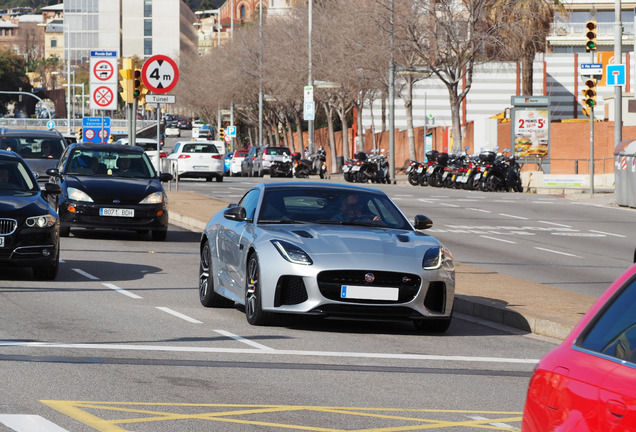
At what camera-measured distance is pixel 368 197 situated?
13414 mm

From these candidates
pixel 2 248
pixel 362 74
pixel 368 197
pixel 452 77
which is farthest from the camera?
pixel 362 74

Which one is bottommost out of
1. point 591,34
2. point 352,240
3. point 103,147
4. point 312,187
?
point 352,240

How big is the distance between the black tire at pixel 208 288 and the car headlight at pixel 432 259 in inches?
106

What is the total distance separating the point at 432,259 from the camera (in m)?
12.1

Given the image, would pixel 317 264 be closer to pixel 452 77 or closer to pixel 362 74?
pixel 452 77

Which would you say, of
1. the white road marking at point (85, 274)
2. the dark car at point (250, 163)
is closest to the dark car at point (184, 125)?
the dark car at point (250, 163)

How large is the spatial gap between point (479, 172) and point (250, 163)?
80.1 feet

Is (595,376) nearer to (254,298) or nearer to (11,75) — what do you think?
(254,298)

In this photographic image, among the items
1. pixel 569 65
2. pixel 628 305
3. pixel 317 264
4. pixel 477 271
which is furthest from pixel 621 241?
pixel 569 65

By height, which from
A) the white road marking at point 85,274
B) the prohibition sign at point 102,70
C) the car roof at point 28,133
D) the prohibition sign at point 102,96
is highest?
the prohibition sign at point 102,70

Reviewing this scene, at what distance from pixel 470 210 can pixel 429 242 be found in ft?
71.6

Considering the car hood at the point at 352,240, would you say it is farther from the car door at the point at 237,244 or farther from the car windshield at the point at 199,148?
the car windshield at the point at 199,148

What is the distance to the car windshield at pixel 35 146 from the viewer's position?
2977 centimetres

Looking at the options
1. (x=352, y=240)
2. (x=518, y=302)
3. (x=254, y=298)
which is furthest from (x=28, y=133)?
(x=352, y=240)
